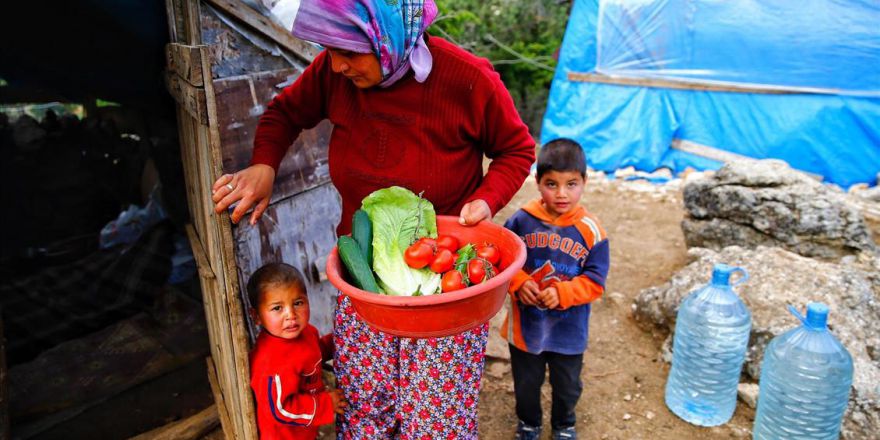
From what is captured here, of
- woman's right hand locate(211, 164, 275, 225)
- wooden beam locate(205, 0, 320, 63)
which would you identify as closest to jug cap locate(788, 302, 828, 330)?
woman's right hand locate(211, 164, 275, 225)

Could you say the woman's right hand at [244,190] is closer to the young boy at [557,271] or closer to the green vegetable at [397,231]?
the green vegetable at [397,231]

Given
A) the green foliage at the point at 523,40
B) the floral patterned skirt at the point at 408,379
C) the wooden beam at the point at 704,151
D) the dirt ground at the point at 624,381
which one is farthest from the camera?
the green foliage at the point at 523,40

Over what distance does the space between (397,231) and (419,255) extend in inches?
6.4

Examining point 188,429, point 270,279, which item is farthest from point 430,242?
point 188,429

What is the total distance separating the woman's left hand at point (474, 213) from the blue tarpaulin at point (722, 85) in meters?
7.72

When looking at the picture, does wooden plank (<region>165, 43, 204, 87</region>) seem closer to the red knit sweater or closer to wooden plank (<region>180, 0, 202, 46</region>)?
wooden plank (<region>180, 0, 202, 46</region>)

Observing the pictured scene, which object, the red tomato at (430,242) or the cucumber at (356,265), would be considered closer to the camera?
the cucumber at (356,265)

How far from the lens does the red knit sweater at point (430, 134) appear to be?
6.90 ft

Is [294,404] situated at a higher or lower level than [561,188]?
lower

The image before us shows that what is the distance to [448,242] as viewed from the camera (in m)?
2.06

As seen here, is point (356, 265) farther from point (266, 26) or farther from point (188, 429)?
point (188, 429)

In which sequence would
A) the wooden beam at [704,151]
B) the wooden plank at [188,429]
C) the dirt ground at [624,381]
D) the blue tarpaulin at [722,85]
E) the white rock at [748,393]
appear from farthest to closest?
the wooden beam at [704,151], the blue tarpaulin at [722,85], the white rock at [748,393], the dirt ground at [624,381], the wooden plank at [188,429]

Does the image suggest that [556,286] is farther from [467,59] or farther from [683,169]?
[683,169]

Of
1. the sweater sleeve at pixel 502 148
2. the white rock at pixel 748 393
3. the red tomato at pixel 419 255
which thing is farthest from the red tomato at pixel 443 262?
the white rock at pixel 748 393
